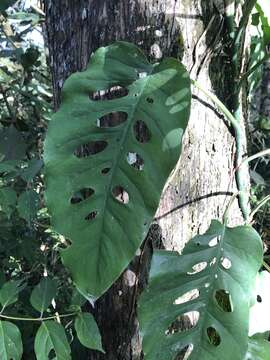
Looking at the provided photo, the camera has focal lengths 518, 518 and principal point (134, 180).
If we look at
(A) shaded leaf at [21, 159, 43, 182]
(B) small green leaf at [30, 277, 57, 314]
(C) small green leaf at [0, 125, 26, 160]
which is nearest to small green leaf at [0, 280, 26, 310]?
(B) small green leaf at [30, 277, 57, 314]

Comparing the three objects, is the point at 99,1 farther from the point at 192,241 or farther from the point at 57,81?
the point at 192,241

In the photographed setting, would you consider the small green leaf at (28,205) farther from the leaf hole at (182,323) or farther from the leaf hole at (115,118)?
the leaf hole at (182,323)

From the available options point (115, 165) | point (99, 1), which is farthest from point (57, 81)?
point (115, 165)

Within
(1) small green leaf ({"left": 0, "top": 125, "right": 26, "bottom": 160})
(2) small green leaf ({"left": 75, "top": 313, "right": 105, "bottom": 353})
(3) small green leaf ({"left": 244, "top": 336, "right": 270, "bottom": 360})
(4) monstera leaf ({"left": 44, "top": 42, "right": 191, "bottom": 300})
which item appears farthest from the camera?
(1) small green leaf ({"left": 0, "top": 125, "right": 26, "bottom": 160})

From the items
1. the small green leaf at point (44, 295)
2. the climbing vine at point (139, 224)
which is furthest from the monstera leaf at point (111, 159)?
the small green leaf at point (44, 295)

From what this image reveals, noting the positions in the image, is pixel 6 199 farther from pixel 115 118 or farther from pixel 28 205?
pixel 115 118

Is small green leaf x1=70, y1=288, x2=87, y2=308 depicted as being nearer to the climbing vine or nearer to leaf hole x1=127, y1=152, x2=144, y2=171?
the climbing vine
